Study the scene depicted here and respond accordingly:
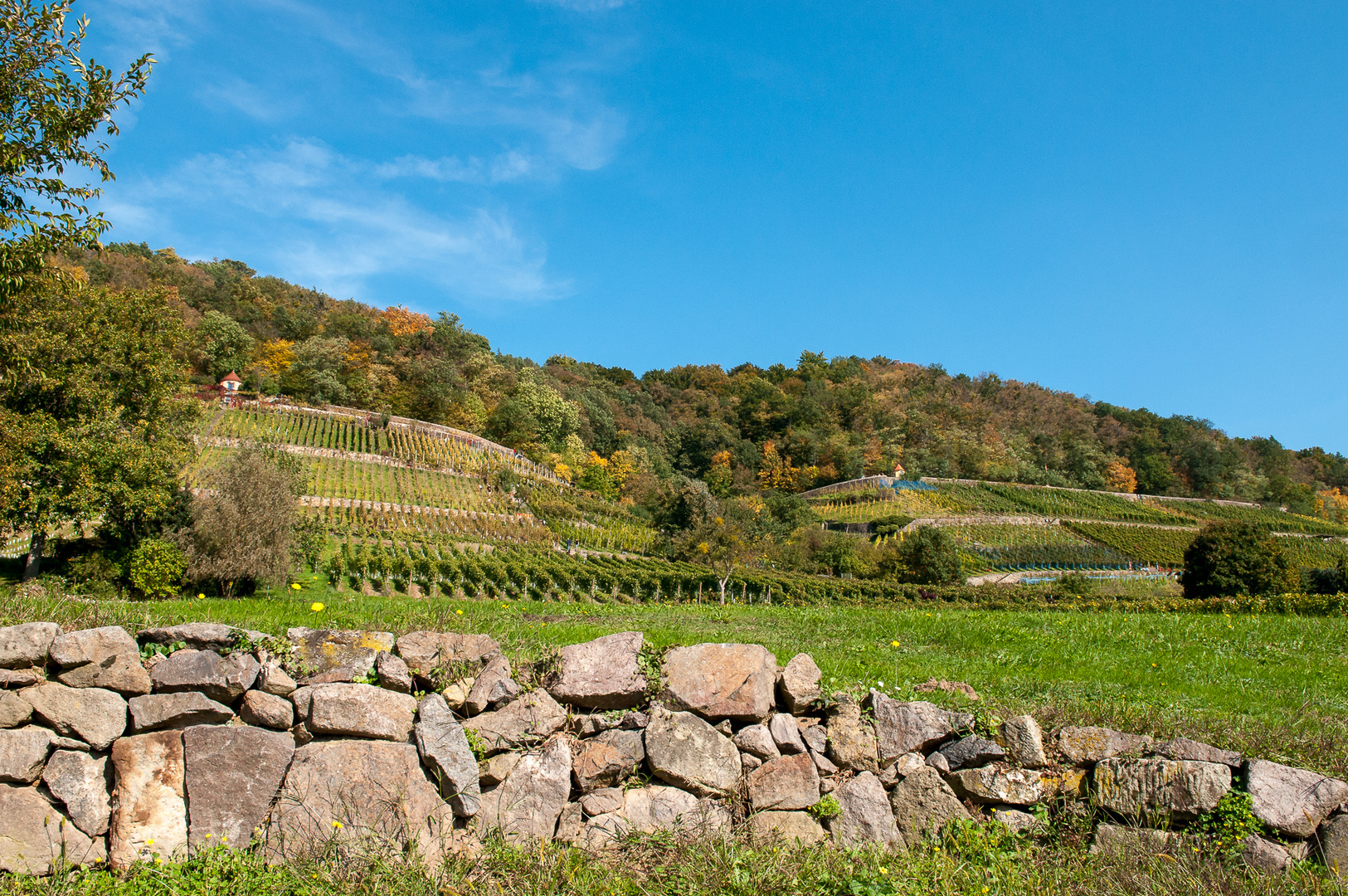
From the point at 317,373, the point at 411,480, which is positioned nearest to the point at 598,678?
the point at 411,480

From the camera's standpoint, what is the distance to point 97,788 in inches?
150

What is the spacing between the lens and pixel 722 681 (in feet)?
14.9

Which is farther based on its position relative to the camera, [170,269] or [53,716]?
[170,269]

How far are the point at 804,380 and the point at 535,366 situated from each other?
3761 cm

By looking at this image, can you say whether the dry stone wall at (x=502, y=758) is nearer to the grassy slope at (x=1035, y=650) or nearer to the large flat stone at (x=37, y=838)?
the large flat stone at (x=37, y=838)

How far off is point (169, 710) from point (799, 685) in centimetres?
382

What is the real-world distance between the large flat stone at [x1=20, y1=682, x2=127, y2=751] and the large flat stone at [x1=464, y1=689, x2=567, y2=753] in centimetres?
195

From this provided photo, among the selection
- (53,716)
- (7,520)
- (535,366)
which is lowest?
(53,716)

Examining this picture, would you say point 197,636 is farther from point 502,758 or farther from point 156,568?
point 156,568

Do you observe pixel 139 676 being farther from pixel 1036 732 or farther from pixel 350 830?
pixel 1036 732

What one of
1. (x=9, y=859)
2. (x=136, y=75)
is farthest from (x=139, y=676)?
(x=136, y=75)

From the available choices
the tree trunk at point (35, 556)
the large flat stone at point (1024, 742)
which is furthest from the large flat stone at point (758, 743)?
the tree trunk at point (35, 556)

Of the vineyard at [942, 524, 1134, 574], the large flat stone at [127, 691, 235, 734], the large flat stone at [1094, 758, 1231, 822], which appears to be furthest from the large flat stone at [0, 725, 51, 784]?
the vineyard at [942, 524, 1134, 574]

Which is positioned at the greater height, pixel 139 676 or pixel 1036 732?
pixel 139 676
